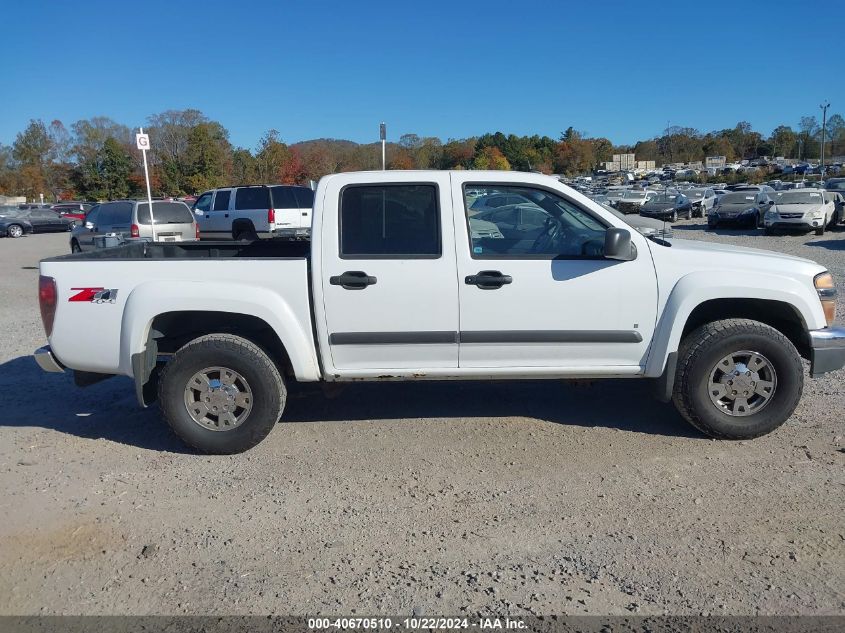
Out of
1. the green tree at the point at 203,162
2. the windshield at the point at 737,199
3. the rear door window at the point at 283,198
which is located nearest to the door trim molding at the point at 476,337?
the rear door window at the point at 283,198

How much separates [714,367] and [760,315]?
0.72m

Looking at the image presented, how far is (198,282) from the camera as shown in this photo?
15.9 ft

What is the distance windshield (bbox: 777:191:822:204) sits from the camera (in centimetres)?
2344

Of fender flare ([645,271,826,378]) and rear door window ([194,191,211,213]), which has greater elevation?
rear door window ([194,191,211,213])

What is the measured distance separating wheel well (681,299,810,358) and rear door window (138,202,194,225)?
47.9 ft

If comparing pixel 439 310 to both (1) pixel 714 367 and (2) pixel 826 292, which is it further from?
(2) pixel 826 292

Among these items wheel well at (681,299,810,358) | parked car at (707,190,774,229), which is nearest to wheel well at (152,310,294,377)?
Result: wheel well at (681,299,810,358)

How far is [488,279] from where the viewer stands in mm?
4762

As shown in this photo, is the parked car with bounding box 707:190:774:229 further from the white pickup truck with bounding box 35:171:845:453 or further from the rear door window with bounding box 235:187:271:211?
the white pickup truck with bounding box 35:171:845:453

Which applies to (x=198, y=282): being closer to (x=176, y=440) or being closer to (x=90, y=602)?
(x=176, y=440)

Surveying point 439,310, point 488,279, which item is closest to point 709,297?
point 488,279

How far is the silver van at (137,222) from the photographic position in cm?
1684

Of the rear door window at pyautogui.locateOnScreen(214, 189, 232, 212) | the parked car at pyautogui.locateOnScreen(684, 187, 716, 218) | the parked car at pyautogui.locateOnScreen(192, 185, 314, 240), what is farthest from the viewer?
the parked car at pyautogui.locateOnScreen(684, 187, 716, 218)

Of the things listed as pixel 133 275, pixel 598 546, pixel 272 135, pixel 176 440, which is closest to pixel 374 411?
pixel 176 440
